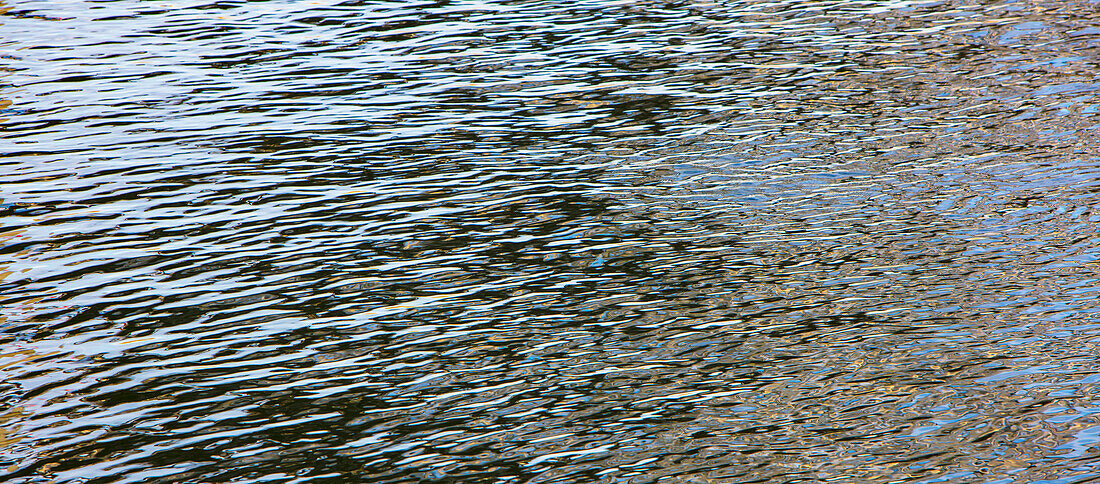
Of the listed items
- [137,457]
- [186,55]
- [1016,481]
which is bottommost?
[1016,481]

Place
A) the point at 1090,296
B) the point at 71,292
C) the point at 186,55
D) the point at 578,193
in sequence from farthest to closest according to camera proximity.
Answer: the point at 186,55 → the point at 578,193 → the point at 71,292 → the point at 1090,296

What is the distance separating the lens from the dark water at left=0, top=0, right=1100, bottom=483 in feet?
20.5

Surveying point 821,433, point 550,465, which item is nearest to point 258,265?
point 550,465

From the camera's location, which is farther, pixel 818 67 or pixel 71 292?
pixel 818 67

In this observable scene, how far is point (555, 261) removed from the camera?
880cm

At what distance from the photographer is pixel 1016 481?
5727 millimetres

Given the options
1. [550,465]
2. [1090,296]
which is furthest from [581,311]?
[1090,296]

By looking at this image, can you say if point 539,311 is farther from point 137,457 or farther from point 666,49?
point 666,49

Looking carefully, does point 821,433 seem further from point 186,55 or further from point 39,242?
point 186,55

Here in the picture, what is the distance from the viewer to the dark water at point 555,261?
6250 mm

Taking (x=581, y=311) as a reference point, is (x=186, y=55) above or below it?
above

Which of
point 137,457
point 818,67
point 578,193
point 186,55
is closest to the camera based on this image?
point 137,457

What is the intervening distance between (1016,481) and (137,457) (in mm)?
4667

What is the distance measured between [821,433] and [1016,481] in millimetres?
1026
